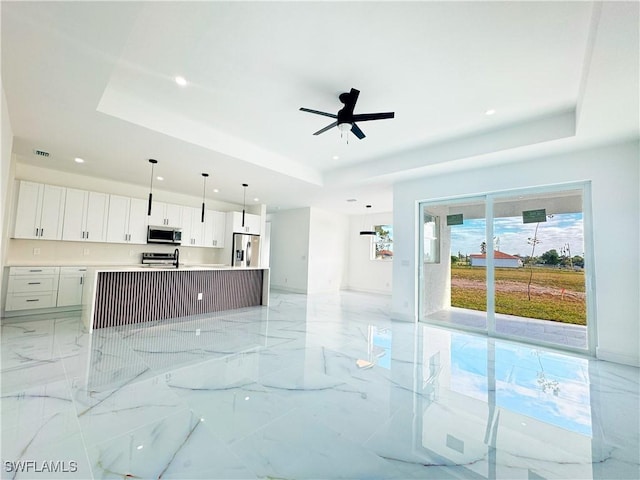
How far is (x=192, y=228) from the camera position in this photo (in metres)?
6.89

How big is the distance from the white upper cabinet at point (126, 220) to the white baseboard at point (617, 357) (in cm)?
801

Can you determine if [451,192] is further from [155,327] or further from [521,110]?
[155,327]

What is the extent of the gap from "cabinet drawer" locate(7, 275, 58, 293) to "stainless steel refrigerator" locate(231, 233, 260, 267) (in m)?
3.48

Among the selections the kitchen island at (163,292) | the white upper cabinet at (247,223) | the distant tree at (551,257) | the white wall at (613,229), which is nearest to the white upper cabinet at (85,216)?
the kitchen island at (163,292)

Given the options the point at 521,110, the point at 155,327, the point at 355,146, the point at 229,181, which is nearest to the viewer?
the point at 521,110

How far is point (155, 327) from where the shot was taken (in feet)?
13.7

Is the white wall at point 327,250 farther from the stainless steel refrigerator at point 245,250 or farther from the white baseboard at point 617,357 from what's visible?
the white baseboard at point 617,357

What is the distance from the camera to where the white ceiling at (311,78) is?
2012 millimetres

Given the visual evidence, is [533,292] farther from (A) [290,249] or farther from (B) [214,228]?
(B) [214,228]

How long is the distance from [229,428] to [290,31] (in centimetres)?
301

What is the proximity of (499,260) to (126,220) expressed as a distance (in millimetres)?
7177

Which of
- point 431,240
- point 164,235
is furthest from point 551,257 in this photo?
point 164,235

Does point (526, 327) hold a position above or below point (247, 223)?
below

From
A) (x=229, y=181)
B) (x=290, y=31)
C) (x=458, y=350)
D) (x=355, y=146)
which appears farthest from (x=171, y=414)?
(x=229, y=181)
